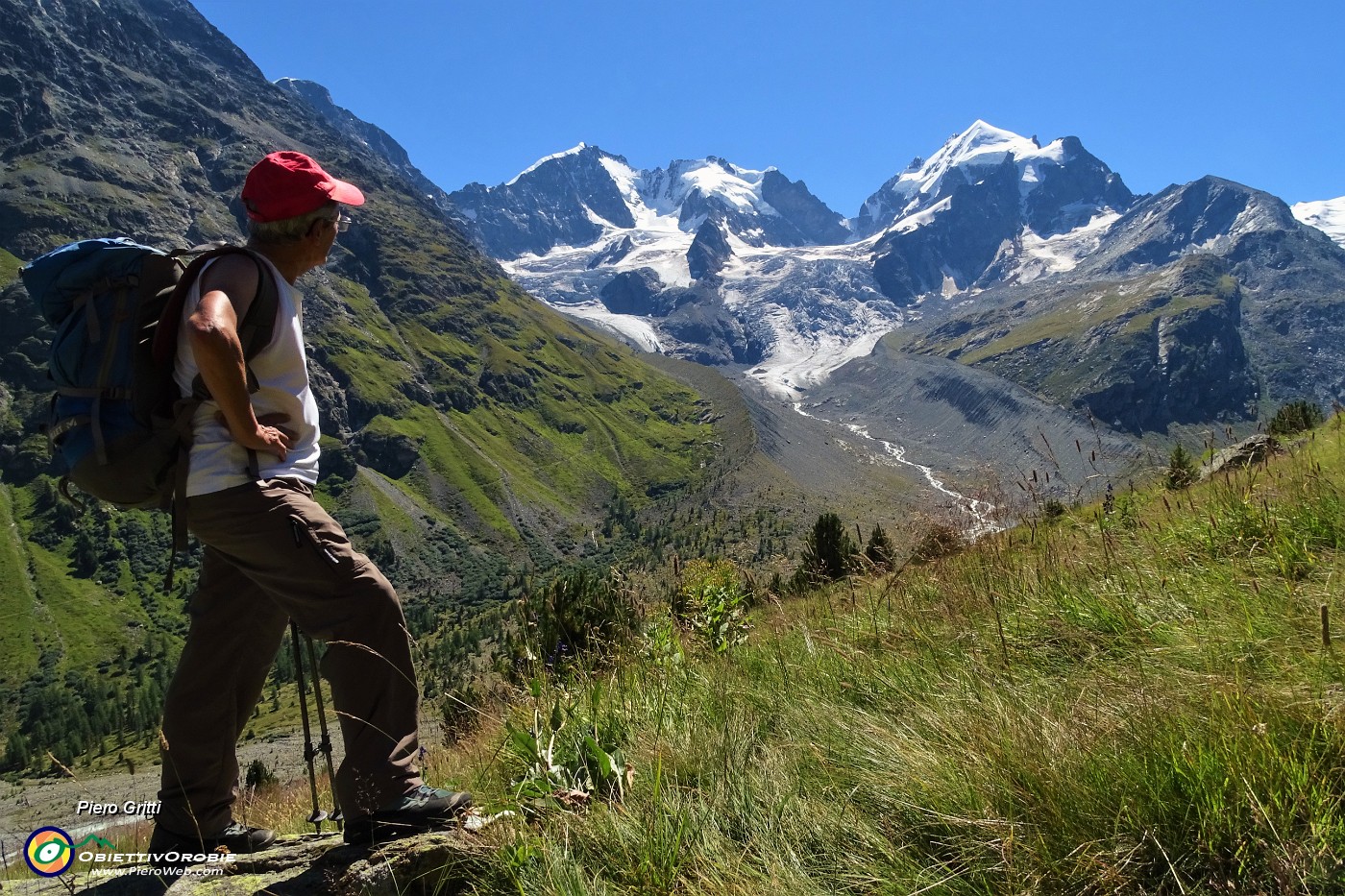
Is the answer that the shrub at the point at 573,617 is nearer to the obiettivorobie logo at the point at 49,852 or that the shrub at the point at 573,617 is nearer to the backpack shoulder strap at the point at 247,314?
the obiettivorobie logo at the point at 49,852

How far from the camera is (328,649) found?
3.05m

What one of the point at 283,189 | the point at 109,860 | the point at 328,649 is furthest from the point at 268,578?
the point at 283,189

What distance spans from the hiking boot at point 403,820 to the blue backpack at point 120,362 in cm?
143

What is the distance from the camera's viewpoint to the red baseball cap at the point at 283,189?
11.7 feet

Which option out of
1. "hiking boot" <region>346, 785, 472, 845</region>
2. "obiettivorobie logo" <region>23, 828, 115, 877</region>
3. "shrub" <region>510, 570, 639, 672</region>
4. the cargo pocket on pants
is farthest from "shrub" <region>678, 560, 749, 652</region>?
"obiettivorobie logo" <region>23, 828, 115, 877</region>

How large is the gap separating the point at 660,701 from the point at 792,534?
184 metres

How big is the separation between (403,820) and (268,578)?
1.15 m

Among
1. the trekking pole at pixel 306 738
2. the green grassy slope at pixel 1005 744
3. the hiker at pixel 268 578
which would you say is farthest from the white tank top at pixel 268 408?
the green grassy slope at pixel 1005 744

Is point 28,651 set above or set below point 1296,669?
below

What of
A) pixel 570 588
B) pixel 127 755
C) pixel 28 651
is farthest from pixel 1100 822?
pixel 28 651

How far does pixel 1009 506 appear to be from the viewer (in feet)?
16.4

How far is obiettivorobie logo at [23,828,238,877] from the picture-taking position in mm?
3108

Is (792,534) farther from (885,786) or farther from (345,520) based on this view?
(885,786)

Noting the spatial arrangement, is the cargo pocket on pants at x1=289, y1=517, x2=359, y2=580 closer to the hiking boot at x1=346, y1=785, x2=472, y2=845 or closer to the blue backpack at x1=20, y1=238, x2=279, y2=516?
the blue backpack at x1=20, y1=238, x2=279, y2=516
